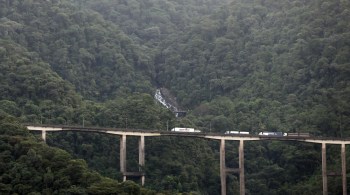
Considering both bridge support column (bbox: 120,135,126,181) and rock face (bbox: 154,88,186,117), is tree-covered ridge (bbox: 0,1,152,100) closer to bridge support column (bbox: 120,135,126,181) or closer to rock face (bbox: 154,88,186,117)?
rock face (bbox: 154,88,186,117)

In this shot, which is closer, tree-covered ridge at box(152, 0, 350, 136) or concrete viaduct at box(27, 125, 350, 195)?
concrete viaduct at box(27, 125, 350, 195)

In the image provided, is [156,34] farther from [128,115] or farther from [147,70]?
[128,115]

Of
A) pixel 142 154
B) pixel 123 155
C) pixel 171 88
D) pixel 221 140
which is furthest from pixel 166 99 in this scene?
pixel 123 155

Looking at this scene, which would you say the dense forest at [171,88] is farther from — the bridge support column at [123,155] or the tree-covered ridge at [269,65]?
the bridge support column at [123,155]

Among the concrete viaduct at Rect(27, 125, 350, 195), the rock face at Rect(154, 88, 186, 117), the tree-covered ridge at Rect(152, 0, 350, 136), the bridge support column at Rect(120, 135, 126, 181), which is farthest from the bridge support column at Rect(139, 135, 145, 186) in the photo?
the rock face at Rect(154, 88, 186, 117)

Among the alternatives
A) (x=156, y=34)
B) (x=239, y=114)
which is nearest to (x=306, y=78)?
(x=239, y=114)

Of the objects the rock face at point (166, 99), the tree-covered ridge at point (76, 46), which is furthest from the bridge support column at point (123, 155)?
the rock face at point (166, 99)
